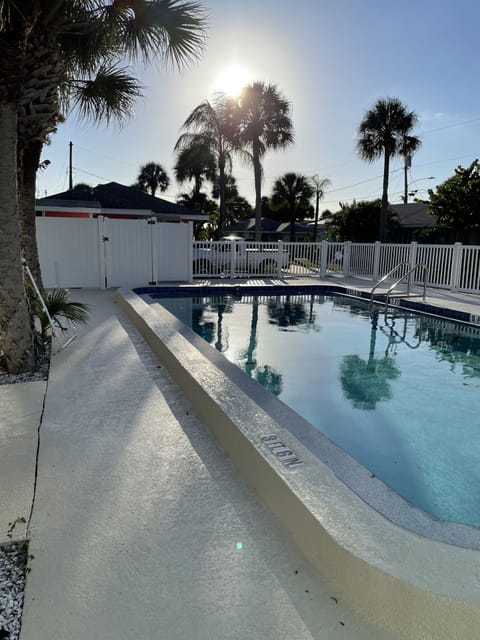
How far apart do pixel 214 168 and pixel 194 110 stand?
5405mm

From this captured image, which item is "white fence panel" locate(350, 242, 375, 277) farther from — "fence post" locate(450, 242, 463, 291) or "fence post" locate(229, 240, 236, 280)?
"fence post" locate(229, 240, 236, 280)

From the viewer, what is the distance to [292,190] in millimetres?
35938

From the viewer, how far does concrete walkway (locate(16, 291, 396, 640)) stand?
64.6 inches

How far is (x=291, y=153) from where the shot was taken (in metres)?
23.9

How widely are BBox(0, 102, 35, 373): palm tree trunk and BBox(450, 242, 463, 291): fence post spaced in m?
10.8

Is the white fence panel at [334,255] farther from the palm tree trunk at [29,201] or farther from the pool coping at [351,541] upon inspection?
the pool coping at [351,541]

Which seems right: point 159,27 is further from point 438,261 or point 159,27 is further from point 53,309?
point 438,261

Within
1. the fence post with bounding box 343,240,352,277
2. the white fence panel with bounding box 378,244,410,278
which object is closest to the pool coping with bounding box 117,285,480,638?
the white fence panel with bounding box 378,244,410,278

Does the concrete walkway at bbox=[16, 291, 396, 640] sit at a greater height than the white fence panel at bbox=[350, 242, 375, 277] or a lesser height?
lesser

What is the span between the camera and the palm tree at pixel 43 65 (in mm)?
4223

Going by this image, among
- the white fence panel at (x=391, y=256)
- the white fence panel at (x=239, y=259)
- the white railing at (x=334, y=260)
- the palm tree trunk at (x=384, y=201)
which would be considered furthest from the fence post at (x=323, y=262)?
the palm tree trunk at (x=384, y=201)

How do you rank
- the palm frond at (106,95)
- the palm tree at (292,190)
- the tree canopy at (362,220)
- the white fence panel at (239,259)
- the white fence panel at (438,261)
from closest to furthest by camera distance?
the palm frond at (106,95) < the white fence panel at (438,261) < the white fence panel at (239,259) < the tree canopy at (362,220) < the palm tree at (292,190)

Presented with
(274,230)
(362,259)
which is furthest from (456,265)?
(274,230)

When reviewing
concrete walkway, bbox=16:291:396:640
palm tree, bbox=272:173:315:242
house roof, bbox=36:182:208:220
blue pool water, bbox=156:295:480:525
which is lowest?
blue pool water, bbox=156:295:480:525
